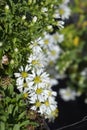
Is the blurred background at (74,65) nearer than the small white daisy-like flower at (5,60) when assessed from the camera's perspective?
No

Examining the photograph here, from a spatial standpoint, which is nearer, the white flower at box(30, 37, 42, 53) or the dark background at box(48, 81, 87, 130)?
the white flower at box(30, 37, 42, 53)

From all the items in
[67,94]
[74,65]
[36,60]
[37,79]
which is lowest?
[37,79]

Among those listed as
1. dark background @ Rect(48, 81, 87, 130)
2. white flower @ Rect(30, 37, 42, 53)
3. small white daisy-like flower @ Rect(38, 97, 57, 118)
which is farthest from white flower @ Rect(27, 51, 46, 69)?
dark background @ Rect(48, 81, 87, 130)

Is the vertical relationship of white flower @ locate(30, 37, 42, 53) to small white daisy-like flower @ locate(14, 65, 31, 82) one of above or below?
above

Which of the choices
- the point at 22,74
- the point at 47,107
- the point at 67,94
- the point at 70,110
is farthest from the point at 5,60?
the point at 67,94

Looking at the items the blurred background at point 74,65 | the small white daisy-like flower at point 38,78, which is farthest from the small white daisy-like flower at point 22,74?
the blurred background at point 74,65

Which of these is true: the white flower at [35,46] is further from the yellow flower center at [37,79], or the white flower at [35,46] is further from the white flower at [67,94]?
the white flower at [67,94]

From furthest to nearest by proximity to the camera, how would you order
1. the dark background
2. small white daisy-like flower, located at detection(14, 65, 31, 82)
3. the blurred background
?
the blurred background → the dark background → small white daisy-like flower, located at detection(14, 65, 31, 82)

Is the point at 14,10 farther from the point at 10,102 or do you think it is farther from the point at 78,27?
the point at 78,27

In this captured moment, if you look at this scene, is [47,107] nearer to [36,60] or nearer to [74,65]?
[36,60]

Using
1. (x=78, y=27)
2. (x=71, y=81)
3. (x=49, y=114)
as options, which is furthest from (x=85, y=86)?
(x=49, y=114)

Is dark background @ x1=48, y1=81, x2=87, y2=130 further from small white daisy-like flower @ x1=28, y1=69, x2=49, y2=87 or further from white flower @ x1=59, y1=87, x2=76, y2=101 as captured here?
small white daisy-like flower @ x1=28, y1=69, x2=49, y2=87
